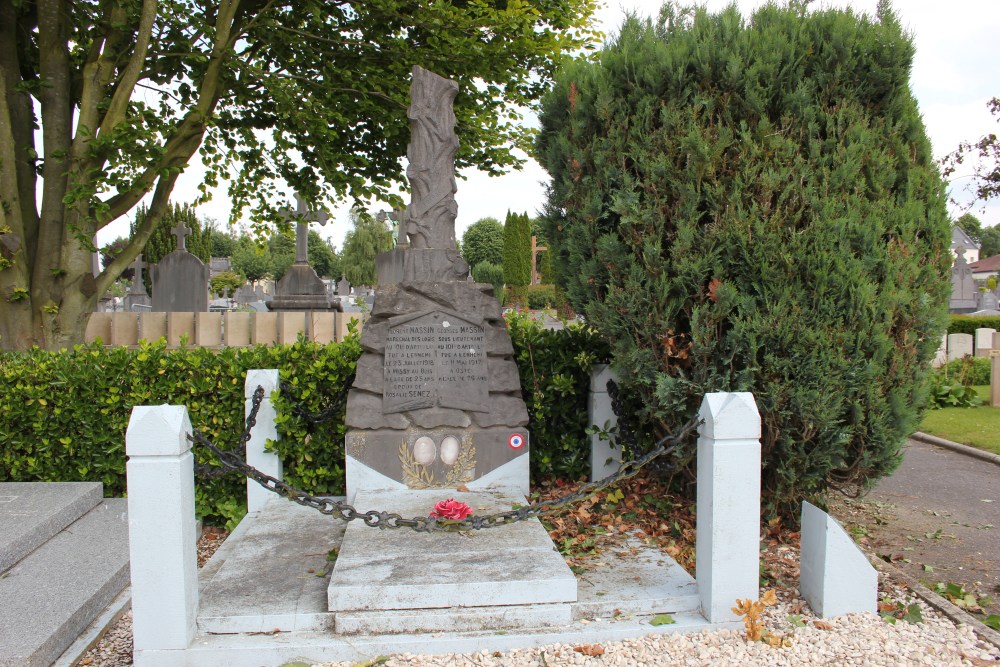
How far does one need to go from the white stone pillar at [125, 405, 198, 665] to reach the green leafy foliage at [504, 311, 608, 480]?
2.87 metres

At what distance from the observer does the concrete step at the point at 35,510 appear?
157 inches

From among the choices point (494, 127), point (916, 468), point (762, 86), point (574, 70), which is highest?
point (494, 127)

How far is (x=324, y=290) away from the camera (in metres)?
16.8

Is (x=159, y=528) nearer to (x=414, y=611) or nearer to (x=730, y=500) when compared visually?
(x=414, y=611)

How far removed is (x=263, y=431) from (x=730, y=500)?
3.35m

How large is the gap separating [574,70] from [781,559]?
329 cm

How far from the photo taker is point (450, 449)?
15.2 feet

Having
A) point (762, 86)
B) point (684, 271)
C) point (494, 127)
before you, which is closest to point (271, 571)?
point (684, 271)

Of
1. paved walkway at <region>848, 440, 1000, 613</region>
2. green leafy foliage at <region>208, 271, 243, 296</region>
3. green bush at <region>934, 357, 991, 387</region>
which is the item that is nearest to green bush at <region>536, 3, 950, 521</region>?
paved walkway at <region>848, 440, 1000, 613</region>

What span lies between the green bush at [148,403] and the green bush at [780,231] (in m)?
2.38

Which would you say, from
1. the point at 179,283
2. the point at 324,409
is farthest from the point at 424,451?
the point at 179,283

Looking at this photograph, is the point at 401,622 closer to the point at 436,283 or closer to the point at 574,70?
the point at 436,283

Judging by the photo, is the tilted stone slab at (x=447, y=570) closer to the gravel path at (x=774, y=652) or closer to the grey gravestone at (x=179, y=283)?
the gravel path at (x=774, y=652)

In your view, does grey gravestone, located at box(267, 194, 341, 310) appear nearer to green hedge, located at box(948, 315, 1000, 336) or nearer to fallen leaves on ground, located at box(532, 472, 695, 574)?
fallen leaves on ground, located at box(532, 472, 695, 574)
